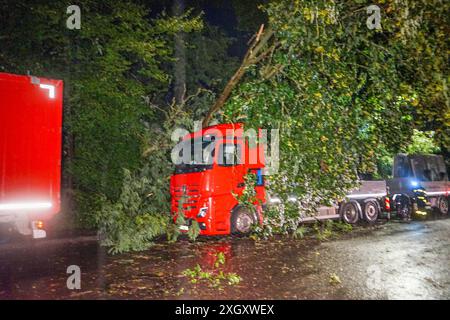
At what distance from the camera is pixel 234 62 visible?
2381 centimetres

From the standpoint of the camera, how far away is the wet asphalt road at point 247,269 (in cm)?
584

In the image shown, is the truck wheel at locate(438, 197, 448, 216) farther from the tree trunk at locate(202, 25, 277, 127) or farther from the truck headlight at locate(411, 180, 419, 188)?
the tree trunk at locate(202, 25, 277, 127)

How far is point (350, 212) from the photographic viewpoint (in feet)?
47.4

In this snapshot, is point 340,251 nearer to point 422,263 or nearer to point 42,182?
point 422,263

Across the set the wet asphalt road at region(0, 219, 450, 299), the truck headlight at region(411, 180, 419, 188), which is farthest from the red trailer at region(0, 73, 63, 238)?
the truck headlight at region(411, 180, 419, 188)

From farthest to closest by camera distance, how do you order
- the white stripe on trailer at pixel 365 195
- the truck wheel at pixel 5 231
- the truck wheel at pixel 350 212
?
the white stripe on trailer at pixel 365 195, the truck wheel at pixel 350 212, the truck wheel at pixel 5 231

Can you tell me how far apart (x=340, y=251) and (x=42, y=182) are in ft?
21.7

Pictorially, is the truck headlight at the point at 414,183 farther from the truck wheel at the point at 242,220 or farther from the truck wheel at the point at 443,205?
the truck wheel at the point at 242,220

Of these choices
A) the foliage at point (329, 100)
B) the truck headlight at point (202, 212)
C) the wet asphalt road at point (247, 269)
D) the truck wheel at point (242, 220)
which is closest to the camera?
the wet asphalt road at point (247, 269)

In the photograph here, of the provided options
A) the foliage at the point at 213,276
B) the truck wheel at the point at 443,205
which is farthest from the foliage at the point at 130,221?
the truck wheel at the point at 443,205

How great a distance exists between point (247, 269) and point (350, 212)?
8199mm

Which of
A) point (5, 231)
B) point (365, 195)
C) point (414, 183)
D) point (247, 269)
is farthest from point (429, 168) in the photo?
point (5, 231)

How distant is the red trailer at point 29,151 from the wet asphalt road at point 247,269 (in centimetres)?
99

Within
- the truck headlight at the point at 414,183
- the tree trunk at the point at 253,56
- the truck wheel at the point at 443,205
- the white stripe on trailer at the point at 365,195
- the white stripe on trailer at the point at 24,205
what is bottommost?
the truck wheel at the point at 443,205
